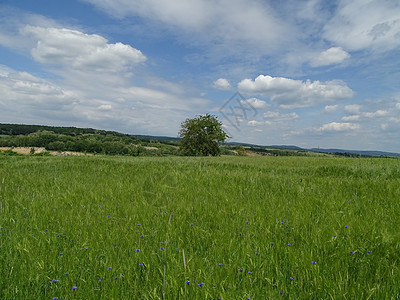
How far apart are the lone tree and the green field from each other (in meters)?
51.3

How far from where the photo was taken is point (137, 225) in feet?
11.3

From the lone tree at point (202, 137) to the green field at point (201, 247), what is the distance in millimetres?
51312

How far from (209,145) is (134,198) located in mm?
52336

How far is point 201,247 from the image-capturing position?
2.84m

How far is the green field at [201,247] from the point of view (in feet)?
6.73

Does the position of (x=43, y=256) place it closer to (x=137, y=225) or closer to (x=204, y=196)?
(x=137, y=225)

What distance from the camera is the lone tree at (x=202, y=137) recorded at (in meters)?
56.8

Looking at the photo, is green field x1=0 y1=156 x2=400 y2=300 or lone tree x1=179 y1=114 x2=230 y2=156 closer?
green field x1=0 y1=156 x2=400 y2=300

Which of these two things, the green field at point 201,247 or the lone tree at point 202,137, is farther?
Result: the lone tree at point 202,137

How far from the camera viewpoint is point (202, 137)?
188 ft

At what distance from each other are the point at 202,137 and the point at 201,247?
54.6 metres

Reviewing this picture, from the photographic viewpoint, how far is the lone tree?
56.8m

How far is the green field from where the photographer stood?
2051 millimetres

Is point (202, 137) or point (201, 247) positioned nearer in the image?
point (201, 247)
